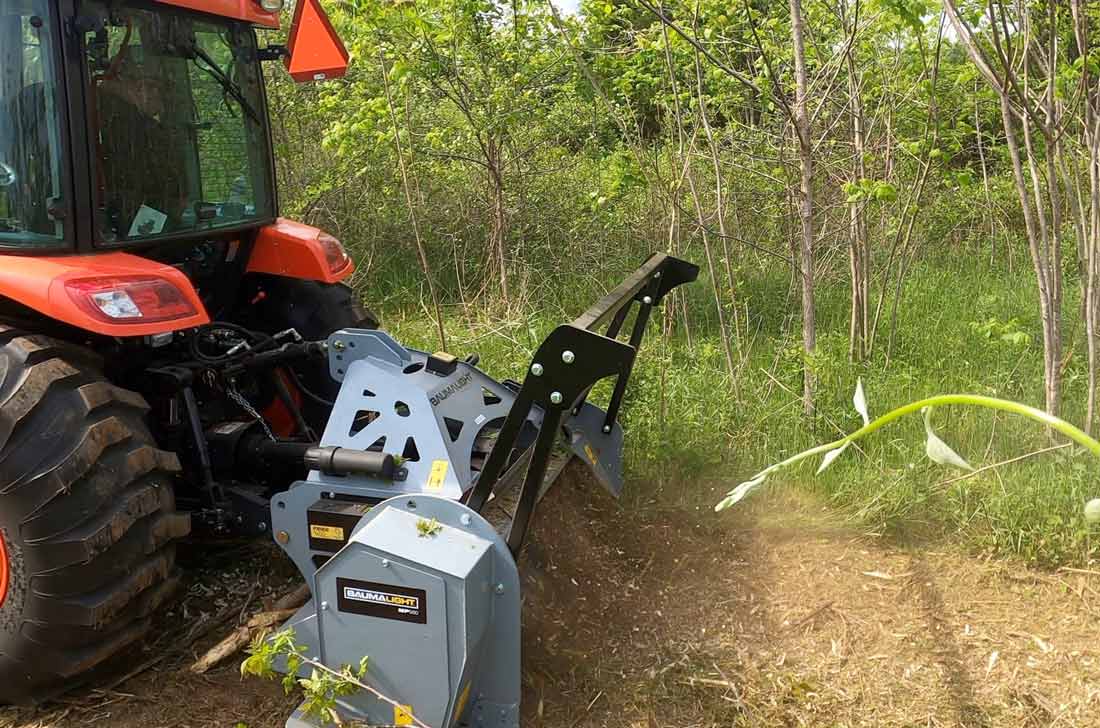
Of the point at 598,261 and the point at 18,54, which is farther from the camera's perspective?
the point at 598,261

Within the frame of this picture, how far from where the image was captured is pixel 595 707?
272 centimetres

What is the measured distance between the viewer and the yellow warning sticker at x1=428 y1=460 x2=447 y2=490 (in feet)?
8.77

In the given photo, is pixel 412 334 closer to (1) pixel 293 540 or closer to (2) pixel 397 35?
(2) pixel 397 35

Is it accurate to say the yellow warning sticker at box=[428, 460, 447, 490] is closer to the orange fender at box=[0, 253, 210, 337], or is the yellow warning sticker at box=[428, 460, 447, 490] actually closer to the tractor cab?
the orange fender at box=[0, 253, 210, 337]

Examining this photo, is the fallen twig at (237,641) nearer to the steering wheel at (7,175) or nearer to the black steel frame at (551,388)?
the black steel frame at (551,388)

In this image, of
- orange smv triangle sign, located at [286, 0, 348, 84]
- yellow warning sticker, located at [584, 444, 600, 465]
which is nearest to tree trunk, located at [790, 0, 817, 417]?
yellow warning sticker, located at [584, 444, 600, 465]

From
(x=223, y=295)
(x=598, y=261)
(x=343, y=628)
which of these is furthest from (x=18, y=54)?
(x=598, y=261)

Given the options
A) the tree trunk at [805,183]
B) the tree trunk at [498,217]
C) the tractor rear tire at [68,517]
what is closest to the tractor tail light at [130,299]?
the tractor rear tire at [68,517]

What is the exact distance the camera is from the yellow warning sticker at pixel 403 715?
235 centimetres

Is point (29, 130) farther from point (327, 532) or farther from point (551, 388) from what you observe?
point (551, 388)

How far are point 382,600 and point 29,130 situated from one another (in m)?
1.60

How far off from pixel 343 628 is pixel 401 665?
183mm

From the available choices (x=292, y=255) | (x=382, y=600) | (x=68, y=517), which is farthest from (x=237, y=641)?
(x=292, y=255)

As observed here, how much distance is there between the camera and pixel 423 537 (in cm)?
242
